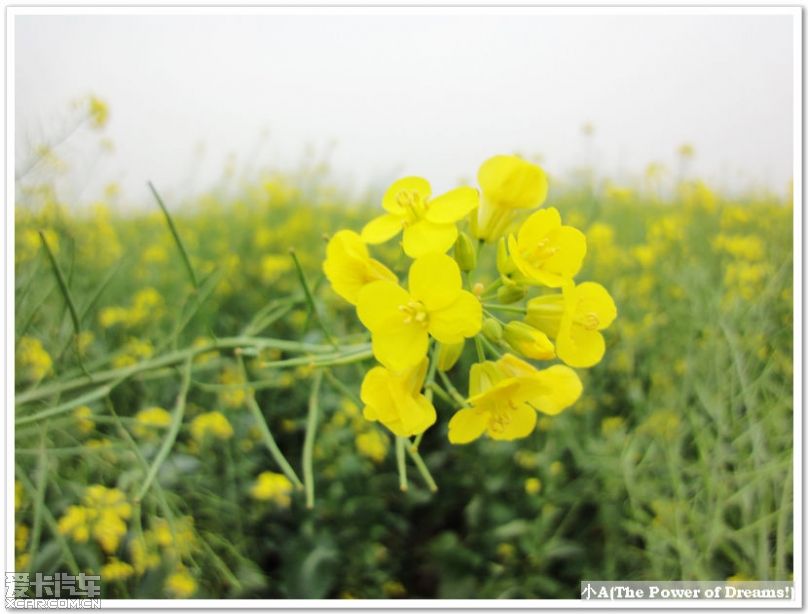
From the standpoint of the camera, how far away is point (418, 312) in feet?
1.40

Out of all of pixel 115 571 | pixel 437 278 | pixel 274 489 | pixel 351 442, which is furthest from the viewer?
pixel 351 442

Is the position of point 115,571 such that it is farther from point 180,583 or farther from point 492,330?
point 492,330

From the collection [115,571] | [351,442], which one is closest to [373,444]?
[351,442]

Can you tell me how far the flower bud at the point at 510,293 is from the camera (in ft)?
1.57

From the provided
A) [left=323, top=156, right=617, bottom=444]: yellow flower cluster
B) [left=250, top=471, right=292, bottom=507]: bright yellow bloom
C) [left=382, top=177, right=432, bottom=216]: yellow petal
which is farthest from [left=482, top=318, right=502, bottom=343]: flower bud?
[left=250, top=471, right=292, bottom=507]: bright yellow bloom

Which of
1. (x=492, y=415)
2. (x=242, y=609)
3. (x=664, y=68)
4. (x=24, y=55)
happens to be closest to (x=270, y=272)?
(x=24, y=55)

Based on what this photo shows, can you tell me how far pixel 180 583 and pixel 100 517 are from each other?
0.48 ft

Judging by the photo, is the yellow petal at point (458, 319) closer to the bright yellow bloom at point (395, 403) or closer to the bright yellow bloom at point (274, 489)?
the bright yellow bloom at point (395, 403)

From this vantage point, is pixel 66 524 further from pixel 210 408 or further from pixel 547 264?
pixel 547 264

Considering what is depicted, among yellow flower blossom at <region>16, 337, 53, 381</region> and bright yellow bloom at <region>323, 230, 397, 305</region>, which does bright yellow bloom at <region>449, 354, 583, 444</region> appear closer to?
bright yellow bloom at <region>323, 230, 397, 305</region>

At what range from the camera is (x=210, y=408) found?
1.12m

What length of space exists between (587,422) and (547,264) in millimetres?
764

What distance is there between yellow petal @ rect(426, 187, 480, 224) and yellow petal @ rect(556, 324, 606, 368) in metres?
0.12

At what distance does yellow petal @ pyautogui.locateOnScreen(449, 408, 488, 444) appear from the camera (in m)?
0.46
